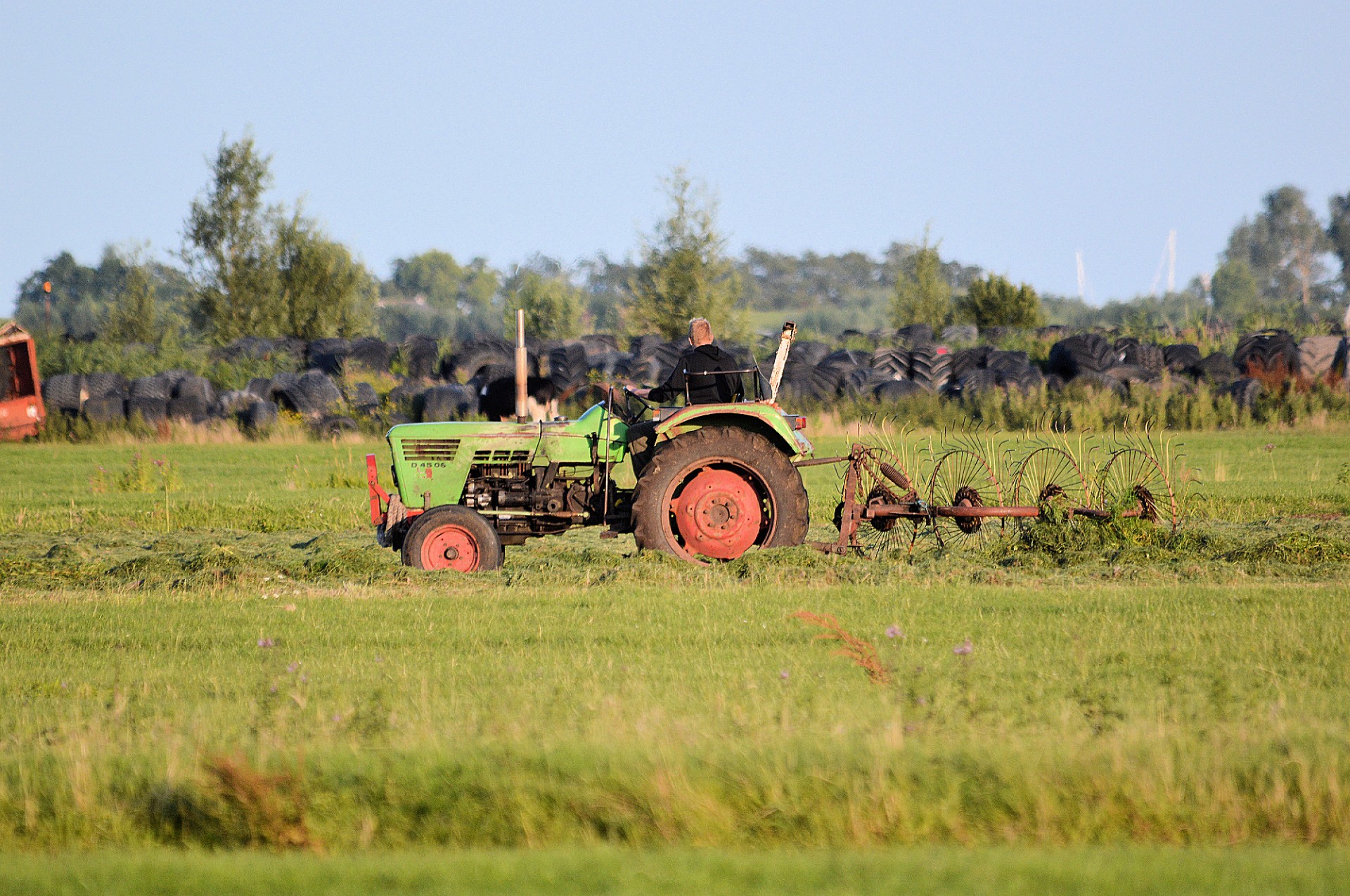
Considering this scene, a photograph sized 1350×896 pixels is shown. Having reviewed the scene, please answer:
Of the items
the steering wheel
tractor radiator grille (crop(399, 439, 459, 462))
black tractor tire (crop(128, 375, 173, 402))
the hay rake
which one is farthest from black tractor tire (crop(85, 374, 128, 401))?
the steering wheel

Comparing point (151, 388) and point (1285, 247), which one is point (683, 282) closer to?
point (151, 388)

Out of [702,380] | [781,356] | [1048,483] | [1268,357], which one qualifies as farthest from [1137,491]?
[1268,357]

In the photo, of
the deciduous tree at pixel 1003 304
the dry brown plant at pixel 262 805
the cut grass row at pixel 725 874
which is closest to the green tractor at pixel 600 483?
the dry brown plant at pixel 262 805

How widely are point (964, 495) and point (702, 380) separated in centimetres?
217

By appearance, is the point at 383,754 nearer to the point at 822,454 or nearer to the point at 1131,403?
the point at 822,454

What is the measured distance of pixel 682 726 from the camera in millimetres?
4383

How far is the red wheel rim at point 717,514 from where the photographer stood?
9188 mm

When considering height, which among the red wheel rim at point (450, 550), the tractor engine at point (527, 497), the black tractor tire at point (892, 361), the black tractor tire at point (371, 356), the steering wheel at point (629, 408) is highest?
the black tractor tire at point (371, 356)

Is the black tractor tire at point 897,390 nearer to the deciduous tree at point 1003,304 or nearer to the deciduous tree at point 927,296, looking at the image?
the deciduous tree at point 1003,304

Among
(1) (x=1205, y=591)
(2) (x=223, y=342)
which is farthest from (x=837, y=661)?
(2) (x=223, y=342)

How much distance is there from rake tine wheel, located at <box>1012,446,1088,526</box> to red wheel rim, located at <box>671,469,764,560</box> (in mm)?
2018

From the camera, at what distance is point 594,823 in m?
3.94

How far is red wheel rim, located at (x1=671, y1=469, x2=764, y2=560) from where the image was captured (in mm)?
9188

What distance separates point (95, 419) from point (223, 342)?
18.9 metres
